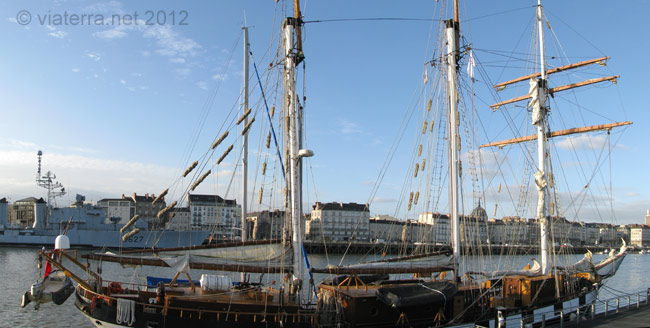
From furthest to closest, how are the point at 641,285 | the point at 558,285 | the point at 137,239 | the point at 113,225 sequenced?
1. the point at 113,225
2. the point at 137,239
3. the point at 641,285
4. the point at 558,285

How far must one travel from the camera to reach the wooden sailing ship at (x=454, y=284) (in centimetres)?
1797

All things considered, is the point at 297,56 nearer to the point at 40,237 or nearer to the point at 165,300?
the point at 165,300

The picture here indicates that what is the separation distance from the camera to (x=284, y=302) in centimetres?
1891

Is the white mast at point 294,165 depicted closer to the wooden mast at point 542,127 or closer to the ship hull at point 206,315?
the ship hull at point 206,315

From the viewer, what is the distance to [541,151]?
→ 28.9 meters

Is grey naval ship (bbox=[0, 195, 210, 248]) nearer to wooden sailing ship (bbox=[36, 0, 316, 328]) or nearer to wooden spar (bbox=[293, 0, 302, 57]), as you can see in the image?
wooden sailing ship (bbox=[36, 0, 316, 328])

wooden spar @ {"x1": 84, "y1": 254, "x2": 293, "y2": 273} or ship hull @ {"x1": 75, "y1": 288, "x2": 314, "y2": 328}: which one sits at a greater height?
wooden spar @ {"x1": 84, "y1": 254, "x2": 293, "y2": 273}

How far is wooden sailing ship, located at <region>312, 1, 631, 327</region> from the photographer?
59.0 feet

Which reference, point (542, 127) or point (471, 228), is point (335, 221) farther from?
point (542, 127)

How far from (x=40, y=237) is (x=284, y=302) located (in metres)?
89.9

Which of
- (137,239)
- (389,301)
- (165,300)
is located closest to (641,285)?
(389,301)

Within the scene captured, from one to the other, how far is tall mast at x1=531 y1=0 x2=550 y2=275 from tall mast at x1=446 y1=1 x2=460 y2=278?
743 cm

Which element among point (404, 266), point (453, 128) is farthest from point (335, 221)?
point (404, 266)

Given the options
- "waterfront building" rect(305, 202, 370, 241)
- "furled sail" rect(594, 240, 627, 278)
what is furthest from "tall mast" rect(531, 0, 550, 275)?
"waterfront building" rect(305, 202, 370, 241)
